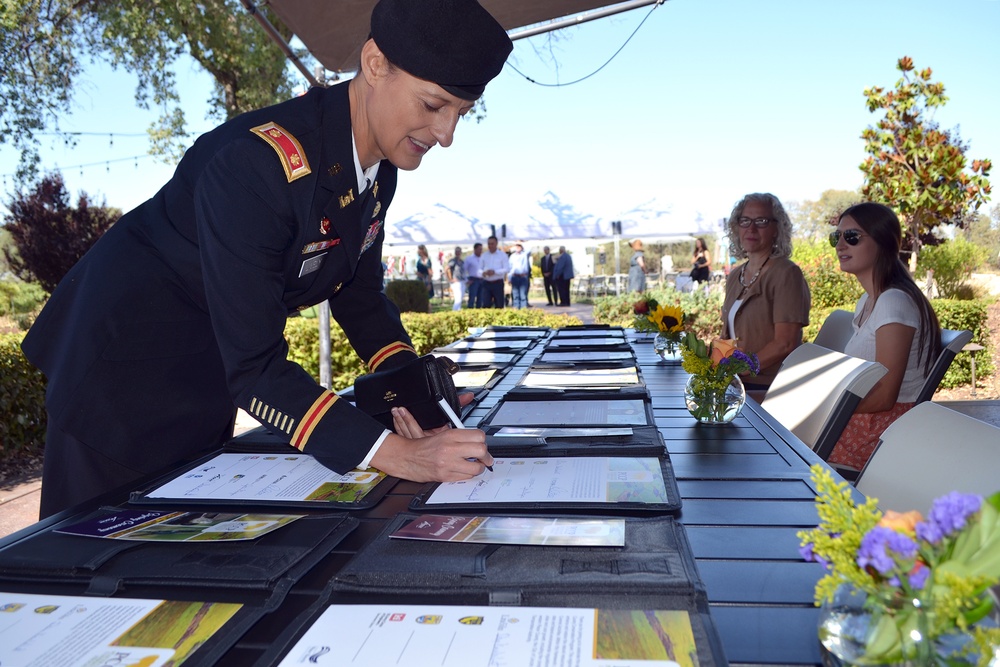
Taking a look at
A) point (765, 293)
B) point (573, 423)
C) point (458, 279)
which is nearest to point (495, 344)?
point (765, 293)

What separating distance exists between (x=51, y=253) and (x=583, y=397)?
1197cm

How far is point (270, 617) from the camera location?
2.72ft

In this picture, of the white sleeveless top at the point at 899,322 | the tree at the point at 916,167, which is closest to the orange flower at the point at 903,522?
the white sleeveless top at the point at 899,322

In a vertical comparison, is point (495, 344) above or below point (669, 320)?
below

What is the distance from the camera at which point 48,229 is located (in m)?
11.6

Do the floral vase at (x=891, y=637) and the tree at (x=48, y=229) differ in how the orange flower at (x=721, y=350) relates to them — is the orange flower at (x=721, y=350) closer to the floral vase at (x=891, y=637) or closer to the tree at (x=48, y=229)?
Answer: the floral vase at (x=891, y=637)

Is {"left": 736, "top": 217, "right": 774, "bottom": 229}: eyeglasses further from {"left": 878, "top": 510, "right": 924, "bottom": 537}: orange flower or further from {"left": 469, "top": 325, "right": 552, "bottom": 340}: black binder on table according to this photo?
{"left": 878, "top": 510, "right": 924, "bottom": 537}: orange flower

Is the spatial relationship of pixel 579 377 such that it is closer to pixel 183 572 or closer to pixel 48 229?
pixel 183 572

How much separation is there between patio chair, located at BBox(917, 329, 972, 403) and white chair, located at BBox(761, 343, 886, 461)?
57cm

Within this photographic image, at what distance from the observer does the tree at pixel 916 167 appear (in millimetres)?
→ 8242

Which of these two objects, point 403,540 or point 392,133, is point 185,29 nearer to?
point 392,133

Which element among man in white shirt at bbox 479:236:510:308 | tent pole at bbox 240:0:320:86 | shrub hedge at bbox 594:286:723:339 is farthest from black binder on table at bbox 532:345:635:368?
man in white shirt at bbox 479:236:510:308

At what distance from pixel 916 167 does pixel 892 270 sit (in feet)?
21.0

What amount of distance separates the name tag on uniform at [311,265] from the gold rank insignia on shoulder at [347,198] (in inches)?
4.8
